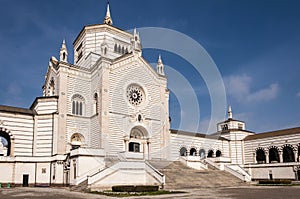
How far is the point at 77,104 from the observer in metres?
41.1

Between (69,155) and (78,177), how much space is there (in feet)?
13.7

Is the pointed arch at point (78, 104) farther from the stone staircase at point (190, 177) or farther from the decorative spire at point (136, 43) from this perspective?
the stone staircase at point (190, 177)

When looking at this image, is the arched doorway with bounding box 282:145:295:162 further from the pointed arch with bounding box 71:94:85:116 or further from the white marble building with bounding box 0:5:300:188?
the pointed arch with bounding box 71:94:85:116

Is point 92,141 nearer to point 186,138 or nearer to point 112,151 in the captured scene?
point 112,151

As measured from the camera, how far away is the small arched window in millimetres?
40594

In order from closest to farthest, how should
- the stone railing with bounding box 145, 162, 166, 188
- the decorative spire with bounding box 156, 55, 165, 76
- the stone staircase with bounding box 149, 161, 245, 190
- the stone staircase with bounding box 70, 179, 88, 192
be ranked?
the stone staircase with bounding box 70, 179, 88, 192 < the stone railing with bounding box 145, 162, 166, 188 < the stone staircase with bounding box 149, 161, 245, 190 < the decorative spire with bounding box 156, 55, 165, 76

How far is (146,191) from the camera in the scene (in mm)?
26047

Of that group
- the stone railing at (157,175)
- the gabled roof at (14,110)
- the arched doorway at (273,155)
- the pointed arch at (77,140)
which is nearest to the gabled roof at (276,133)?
the arched doorway at (273,155)

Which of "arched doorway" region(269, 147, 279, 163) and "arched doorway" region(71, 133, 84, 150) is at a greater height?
"arched doorway" region(71, 133, 84, 150)

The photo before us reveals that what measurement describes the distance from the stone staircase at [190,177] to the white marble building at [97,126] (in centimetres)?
176

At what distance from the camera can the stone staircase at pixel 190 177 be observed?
3331 centimetres

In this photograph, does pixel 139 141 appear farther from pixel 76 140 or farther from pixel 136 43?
pixel 136 43

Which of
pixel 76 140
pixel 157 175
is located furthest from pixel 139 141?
pixel 157 175

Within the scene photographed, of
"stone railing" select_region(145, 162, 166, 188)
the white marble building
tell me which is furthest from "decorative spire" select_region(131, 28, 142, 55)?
"stone railing" select_region(145, 162, 166, 188)
